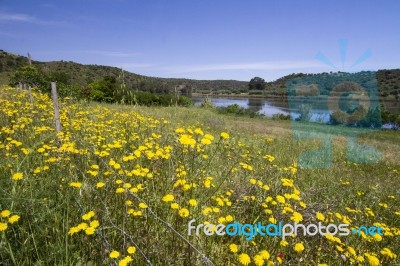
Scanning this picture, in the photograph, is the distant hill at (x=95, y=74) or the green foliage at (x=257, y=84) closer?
the distant hill at (x=95, y=74)

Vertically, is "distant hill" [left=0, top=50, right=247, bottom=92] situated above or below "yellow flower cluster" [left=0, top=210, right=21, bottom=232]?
above

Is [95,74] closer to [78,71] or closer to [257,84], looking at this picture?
[78,71]

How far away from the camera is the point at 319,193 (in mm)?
3996

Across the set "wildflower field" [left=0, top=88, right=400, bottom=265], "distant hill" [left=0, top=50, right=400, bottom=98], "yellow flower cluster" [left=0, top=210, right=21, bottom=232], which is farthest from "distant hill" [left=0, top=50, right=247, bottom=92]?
"yellow flower cluster" [left=0, top=210, right=21, bottom=232]

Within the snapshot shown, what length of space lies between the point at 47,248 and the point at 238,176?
8.91ft

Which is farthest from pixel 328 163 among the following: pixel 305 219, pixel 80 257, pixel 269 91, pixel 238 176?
pixel 269 91

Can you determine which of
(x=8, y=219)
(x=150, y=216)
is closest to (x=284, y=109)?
(x=150, y=216)

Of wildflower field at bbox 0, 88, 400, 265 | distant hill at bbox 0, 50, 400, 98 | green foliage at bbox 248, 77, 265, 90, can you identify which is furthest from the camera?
green foliage at bbox 248, 77, 265, 90

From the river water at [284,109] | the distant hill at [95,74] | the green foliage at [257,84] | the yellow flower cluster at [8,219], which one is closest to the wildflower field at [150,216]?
the yellow flower cluster at [8,219]

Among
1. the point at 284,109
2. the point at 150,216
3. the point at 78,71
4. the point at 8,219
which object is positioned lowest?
the point at 284,109

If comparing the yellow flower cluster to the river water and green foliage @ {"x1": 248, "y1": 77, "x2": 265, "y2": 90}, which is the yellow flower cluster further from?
green foliage @ {"x1": 248, "y1": 77, "x2": 265, "y2": 90}

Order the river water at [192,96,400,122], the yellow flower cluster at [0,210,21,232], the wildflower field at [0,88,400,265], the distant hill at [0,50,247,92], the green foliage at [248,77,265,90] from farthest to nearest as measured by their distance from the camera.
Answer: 1. the green foliage at [248,77,265,90]
2. the distant hill at [0,50,247,92]
3. the river water at [192,96,400,122]
4. the wildflower field at [0,88,400,265]
5. the yellow flower cluster at [0,210,21,232]

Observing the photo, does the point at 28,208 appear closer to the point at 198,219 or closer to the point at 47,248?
the point at 47,248

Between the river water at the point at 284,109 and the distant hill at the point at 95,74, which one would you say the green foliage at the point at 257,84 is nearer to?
the distant hill at the point at 95,74
